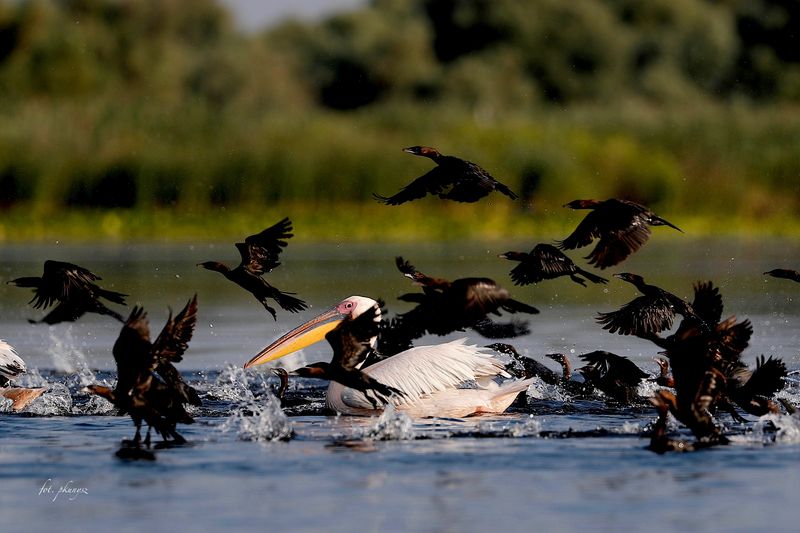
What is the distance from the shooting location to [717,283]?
1750 cm

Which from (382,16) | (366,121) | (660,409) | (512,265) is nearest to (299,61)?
(382,16)

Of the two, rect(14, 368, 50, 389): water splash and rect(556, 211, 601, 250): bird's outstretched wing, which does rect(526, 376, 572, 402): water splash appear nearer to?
rect(556, 211, 601, 250): bird's outstretched wing

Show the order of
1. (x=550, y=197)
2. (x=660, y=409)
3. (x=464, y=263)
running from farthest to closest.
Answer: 1. (x=550, y=197)
2. (x=464, y=263)
3. (x=660, y=409)

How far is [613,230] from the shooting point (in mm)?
9258

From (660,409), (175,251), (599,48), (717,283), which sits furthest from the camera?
(599,48)

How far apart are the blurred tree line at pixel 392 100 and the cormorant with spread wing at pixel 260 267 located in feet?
51.5

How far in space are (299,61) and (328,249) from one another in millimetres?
30539

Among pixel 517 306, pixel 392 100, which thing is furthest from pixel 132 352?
pixel 392 100

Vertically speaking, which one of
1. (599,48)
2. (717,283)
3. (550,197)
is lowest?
(717,283)

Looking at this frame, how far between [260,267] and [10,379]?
1.94 metres

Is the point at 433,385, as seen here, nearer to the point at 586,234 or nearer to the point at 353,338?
the point at 353,338

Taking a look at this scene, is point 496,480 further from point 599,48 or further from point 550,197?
point 599,48

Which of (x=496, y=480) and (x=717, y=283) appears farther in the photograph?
(x=717, y=283)

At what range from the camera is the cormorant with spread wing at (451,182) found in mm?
9328
